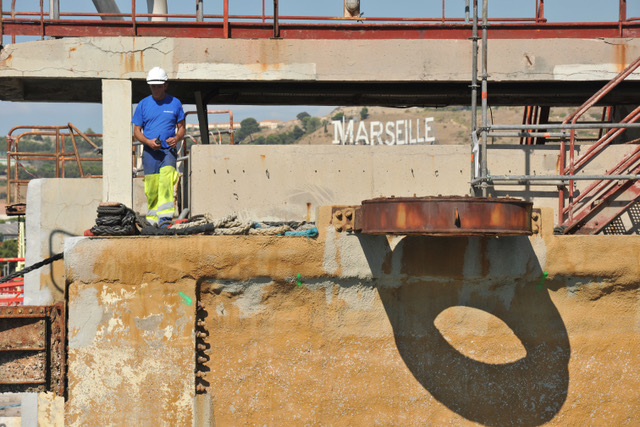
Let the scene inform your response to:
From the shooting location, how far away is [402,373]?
7441 millimetres

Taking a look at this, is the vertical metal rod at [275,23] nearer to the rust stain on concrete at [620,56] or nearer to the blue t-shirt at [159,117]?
the blue t-shirt at [159,117]

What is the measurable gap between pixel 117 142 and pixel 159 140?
1.23m

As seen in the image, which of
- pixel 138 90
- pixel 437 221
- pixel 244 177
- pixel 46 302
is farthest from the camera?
pixel 138 90

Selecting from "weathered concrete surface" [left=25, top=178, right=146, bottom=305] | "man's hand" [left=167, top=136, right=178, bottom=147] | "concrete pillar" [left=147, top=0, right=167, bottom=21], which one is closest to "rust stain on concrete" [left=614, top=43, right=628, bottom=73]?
"man's hand" [left=167, top=136, right=178, bottom=147]

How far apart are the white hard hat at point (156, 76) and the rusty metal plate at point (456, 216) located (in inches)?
146

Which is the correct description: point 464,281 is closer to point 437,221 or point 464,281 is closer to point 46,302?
point 437,221

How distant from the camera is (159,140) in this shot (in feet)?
29.4

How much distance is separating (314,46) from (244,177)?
208cm

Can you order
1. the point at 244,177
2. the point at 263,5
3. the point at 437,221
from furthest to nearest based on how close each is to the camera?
the point at 263,5, the point at 244,177, the point at 437,221

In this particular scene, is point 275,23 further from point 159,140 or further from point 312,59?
point 159,140

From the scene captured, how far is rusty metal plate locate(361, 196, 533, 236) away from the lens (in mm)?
6398

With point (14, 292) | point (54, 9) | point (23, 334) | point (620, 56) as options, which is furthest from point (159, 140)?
point (14, 292)

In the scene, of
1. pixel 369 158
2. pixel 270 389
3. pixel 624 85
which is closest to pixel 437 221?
pixel 270 389

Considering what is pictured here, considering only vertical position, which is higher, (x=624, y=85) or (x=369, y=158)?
(x=624, y=85)
